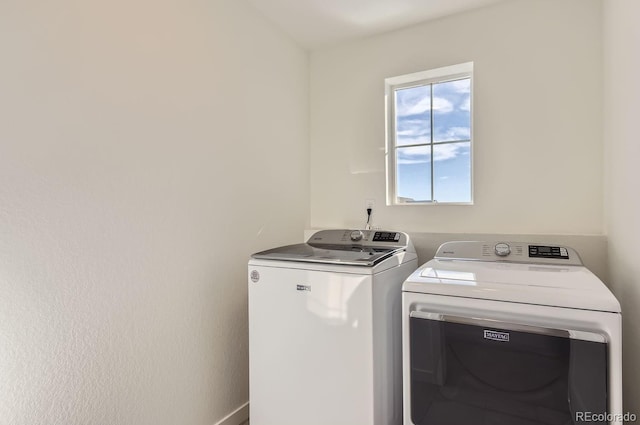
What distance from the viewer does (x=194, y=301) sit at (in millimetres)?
1611

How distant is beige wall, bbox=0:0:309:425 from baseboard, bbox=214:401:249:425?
36mm

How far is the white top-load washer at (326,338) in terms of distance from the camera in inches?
54.5

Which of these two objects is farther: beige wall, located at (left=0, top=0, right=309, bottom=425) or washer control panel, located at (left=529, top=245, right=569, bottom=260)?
washer control panel, located at (left=529, top=245, right=569, bottom=260)

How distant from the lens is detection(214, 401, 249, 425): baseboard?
174cm

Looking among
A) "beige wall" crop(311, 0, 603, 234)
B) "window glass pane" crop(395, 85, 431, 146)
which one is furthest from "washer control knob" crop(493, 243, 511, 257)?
"window glass pane" crop(395, 85, 431, 146)

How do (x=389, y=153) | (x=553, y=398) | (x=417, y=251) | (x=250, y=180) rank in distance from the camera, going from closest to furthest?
(x=553, y=398), (x=250, y=180), (x=417, y=251), (x=389, y=153)

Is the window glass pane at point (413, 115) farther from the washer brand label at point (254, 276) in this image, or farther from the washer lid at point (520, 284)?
the washer brand label at point (254, 276)

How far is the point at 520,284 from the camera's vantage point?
47.3 inches

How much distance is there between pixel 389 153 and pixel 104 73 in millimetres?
1670

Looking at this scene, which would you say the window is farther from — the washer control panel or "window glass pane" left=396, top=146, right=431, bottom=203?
the washer control panel

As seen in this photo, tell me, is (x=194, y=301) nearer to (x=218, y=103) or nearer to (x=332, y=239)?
(x=332, y=239)

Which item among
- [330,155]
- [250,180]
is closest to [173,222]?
[250,180]

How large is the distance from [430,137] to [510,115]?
0.48 metres

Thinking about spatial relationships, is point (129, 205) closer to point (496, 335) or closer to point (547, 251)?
point (496, 335)
